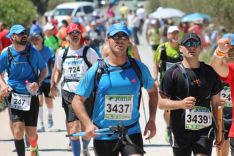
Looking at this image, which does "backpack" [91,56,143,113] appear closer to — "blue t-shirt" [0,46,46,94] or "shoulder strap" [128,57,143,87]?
"shoulder strap" [128,57,143,87]

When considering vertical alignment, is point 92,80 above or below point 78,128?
above

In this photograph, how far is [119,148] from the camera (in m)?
7.06

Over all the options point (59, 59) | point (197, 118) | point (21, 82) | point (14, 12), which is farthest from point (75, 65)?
point (14, 12)

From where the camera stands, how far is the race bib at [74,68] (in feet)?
34.4

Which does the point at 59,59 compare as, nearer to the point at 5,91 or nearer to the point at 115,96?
the point at 5,91

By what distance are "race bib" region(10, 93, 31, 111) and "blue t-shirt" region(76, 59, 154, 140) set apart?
9.68 ft

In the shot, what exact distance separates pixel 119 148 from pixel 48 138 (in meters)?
6.34

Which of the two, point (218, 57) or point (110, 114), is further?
point (218, 57)

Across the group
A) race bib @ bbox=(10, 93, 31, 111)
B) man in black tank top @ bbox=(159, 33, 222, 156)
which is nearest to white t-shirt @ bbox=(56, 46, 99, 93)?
race bib @ bbox=(10, 93, 31, 111)

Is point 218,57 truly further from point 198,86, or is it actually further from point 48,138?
point 48,138

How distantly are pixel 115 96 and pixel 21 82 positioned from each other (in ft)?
10.8

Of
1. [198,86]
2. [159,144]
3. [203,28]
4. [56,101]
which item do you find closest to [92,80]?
[198,86]

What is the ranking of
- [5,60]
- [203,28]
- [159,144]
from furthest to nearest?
[203,28], [159,144], [5,60]

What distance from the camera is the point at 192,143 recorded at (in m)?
7.40
